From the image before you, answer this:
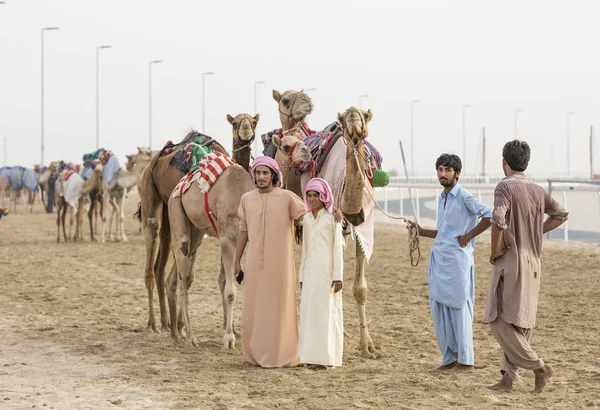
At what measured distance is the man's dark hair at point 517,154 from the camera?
7281 mm

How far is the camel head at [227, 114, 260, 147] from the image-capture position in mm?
10445

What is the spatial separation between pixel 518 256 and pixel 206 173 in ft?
12.8

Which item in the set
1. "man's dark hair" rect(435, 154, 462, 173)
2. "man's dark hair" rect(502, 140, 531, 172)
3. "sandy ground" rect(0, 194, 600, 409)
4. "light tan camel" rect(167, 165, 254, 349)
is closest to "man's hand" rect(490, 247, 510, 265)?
"man's dark hair" rect(502, 140, 531, 172)

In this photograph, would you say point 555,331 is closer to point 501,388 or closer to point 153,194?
point 501,388

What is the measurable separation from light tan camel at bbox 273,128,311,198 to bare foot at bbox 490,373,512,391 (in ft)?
10.4

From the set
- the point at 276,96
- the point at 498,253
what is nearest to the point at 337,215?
the point at 498,253

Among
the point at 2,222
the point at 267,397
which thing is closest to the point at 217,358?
the point at 267,397

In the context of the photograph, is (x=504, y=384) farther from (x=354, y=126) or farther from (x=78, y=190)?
(x=78, y=190)

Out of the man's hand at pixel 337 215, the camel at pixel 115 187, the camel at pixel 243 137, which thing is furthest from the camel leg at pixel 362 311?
the camel at pixel 115 187

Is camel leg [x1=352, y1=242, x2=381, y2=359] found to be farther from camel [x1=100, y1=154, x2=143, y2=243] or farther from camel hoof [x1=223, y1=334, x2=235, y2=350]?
camel [x1=100, y1=154, x2=143, y2=243]

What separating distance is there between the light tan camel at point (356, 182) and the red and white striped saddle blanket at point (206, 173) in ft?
3.42

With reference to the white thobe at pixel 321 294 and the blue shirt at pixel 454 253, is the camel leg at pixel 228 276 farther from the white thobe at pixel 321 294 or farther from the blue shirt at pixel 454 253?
the blue shirt at pixel 454 253

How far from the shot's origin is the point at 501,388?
7.44 m

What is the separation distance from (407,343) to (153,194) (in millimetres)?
3614
